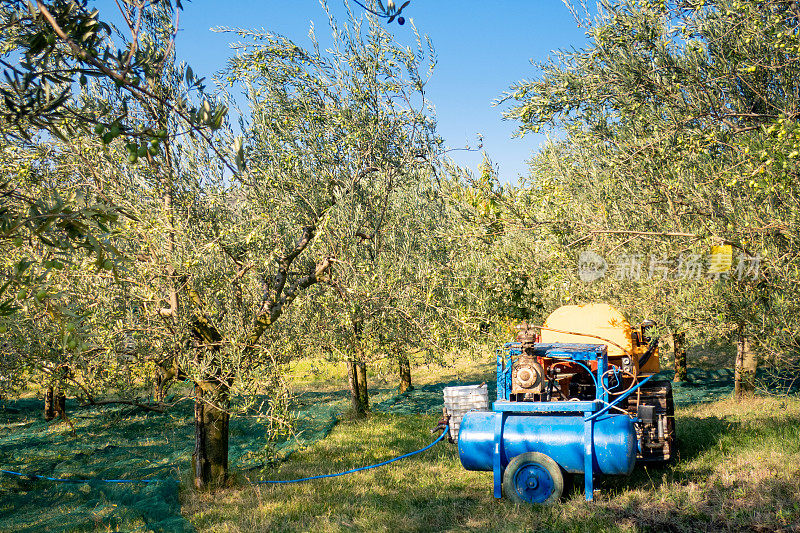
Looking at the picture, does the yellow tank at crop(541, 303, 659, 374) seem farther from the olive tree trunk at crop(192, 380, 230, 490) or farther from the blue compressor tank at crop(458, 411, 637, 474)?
the olive tree trunk at crop(192, 380, 230, 490)

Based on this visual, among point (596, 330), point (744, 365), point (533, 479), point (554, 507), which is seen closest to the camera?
point (554, 507)

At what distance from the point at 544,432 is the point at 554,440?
0.18 m

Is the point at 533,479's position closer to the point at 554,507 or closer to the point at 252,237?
the point at 554,507

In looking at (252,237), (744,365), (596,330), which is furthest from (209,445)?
(744,365)

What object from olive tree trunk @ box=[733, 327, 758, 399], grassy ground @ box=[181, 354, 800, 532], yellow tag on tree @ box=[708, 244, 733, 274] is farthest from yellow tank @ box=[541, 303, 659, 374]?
olive tree trunk @ box=[733, 327, 758, 399]

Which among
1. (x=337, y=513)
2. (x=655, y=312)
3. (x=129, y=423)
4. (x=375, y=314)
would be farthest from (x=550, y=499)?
(x=129, y=423)

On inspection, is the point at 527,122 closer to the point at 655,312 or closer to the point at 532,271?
the point at 532,271

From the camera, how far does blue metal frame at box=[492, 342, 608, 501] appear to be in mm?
7938

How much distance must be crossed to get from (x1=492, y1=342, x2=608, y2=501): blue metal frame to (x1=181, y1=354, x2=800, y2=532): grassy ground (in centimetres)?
53

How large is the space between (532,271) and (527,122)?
3.01 meters

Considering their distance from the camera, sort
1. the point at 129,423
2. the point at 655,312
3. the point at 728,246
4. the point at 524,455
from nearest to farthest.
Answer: the point at 728,246 → the point at 524,455 → the point at 655,312 → the point at 129,423

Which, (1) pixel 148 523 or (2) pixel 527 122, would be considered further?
(2) pixel 527 122

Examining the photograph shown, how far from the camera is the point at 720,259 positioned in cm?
826

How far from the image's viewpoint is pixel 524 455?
321 inches
